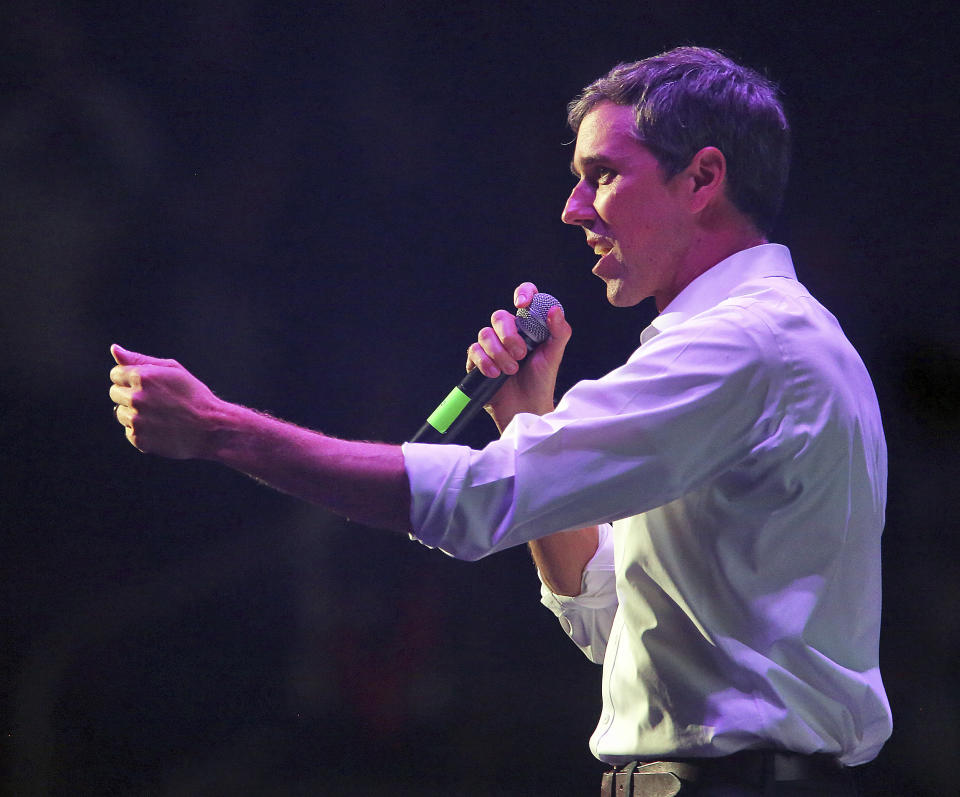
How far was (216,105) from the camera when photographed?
2.55m

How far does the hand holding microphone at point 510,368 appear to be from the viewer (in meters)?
1.45

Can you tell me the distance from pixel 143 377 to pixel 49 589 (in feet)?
5.63

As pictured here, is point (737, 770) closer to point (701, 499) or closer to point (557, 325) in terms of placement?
point (701, 499)

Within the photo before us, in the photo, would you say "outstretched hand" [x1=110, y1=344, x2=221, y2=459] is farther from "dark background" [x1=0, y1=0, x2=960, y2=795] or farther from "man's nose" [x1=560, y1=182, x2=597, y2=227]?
"dark background" [x1=0, y1=0, x2=960, y2=795]

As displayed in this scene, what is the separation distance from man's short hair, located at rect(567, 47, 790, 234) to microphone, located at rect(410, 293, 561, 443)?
0.34m

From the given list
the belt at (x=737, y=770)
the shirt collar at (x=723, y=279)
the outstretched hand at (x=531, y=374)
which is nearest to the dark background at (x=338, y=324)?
the outstretched hand at (x=531, y=374)

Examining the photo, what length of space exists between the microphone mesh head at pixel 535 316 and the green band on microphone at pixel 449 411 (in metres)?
0.19

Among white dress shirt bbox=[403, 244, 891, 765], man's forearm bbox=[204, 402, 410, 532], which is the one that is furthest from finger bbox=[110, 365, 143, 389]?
white dress shirt bbox=[403, 244, 891, 765]

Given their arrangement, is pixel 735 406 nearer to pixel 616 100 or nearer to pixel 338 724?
pixel 616 100

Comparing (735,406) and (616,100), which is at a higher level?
(616,100)

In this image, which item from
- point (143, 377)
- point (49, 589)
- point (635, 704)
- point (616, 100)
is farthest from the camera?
point (49, 589)

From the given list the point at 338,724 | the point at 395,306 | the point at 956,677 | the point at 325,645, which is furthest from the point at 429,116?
the point at 956,677

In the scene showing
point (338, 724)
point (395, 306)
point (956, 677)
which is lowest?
point (956, 677)

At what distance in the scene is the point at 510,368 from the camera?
149cm
